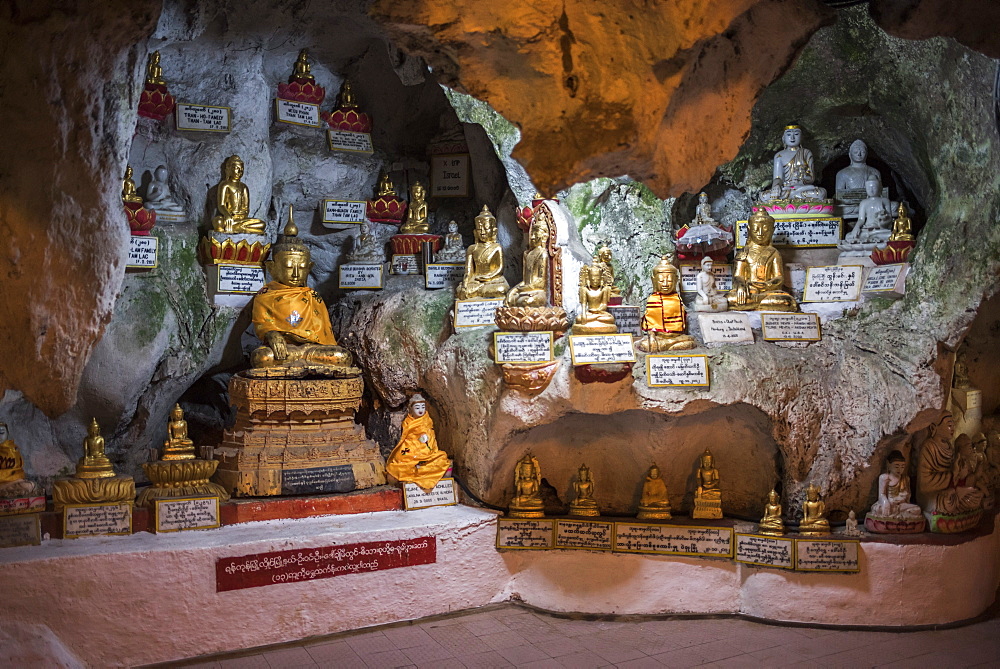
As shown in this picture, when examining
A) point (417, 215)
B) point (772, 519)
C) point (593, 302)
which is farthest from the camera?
point (417, 215)

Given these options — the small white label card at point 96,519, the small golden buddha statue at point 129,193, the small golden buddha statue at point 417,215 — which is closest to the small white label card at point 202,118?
the small golden buddha statue at point 129,193

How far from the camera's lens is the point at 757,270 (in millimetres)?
7238

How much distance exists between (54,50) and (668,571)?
5185 millimetres

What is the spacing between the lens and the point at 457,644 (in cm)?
598

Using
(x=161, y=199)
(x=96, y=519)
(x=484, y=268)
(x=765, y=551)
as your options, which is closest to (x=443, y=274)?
(x=484, y=268)

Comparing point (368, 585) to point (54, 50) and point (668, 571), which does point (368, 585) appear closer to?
point (668, 571)

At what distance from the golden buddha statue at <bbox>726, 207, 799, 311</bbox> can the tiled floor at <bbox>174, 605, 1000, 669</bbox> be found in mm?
2519

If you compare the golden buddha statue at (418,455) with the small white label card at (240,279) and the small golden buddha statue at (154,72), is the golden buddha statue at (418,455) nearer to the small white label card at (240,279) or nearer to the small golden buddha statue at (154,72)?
the small white label card at (240,279)

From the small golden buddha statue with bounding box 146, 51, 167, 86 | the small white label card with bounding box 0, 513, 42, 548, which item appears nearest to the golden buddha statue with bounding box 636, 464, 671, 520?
the small white label card with bounding box 0, 513, 42, 548

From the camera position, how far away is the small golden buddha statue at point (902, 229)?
23.1 ft

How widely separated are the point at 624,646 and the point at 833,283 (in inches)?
136

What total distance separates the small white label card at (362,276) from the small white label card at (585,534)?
3013 mm

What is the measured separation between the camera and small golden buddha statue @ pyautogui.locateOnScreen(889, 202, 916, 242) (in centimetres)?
705

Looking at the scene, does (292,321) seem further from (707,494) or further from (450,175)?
(707,494)
